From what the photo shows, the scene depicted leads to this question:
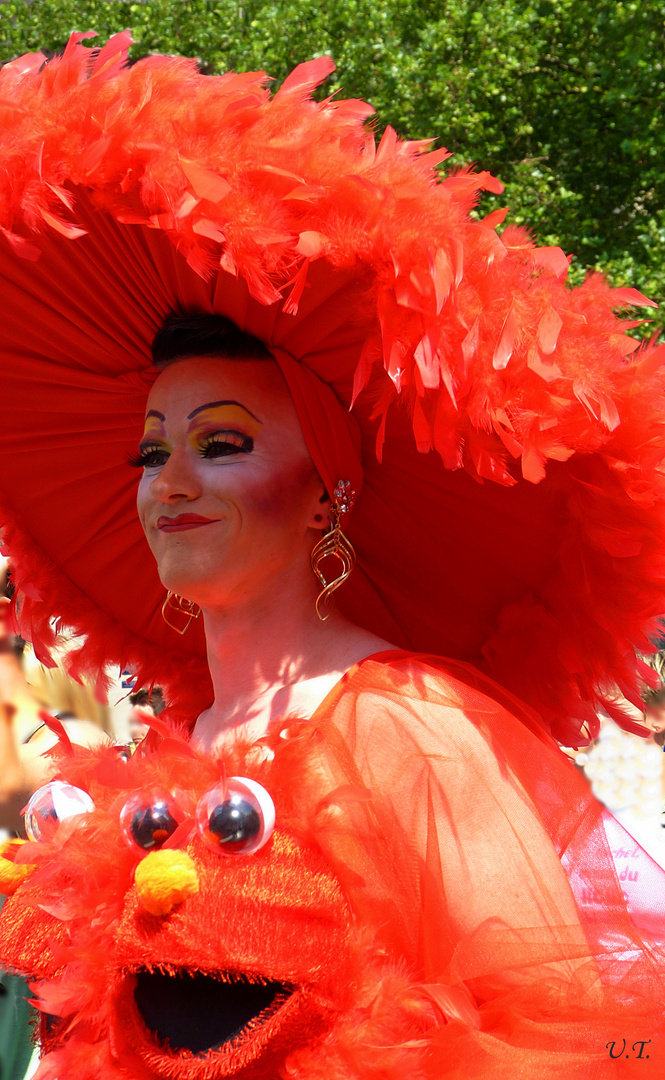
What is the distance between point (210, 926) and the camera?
5.06ft

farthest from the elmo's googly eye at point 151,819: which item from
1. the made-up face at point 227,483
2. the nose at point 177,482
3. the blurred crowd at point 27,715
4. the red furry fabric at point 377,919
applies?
the blurred crowd at point 27,715

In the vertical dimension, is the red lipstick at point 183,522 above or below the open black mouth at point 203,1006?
above

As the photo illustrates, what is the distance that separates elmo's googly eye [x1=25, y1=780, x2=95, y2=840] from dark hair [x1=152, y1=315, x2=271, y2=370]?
914 millimetres

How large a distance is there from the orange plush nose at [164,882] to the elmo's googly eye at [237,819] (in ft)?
0.18

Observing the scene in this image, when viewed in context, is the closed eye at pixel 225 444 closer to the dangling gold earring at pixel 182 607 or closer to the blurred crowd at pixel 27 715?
the dangling gold earring at pixel 182 607

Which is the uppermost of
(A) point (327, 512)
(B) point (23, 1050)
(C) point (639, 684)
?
(A) point (327, 512)

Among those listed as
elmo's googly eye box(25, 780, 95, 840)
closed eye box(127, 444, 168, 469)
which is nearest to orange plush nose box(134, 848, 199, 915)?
elmo's googly eye box(25, 780, 95, 840)

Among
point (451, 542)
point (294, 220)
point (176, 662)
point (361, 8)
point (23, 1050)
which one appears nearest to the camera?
point (294, 220)

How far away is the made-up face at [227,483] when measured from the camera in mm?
2006

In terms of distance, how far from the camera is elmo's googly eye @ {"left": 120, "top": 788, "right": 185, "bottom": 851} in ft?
5.43

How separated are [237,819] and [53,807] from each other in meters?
0.51

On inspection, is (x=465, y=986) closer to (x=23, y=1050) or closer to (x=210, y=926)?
(x=210, y=926)

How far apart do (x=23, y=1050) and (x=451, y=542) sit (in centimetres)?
234

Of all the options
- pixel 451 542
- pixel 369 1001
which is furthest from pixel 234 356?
pixel 369 1001
